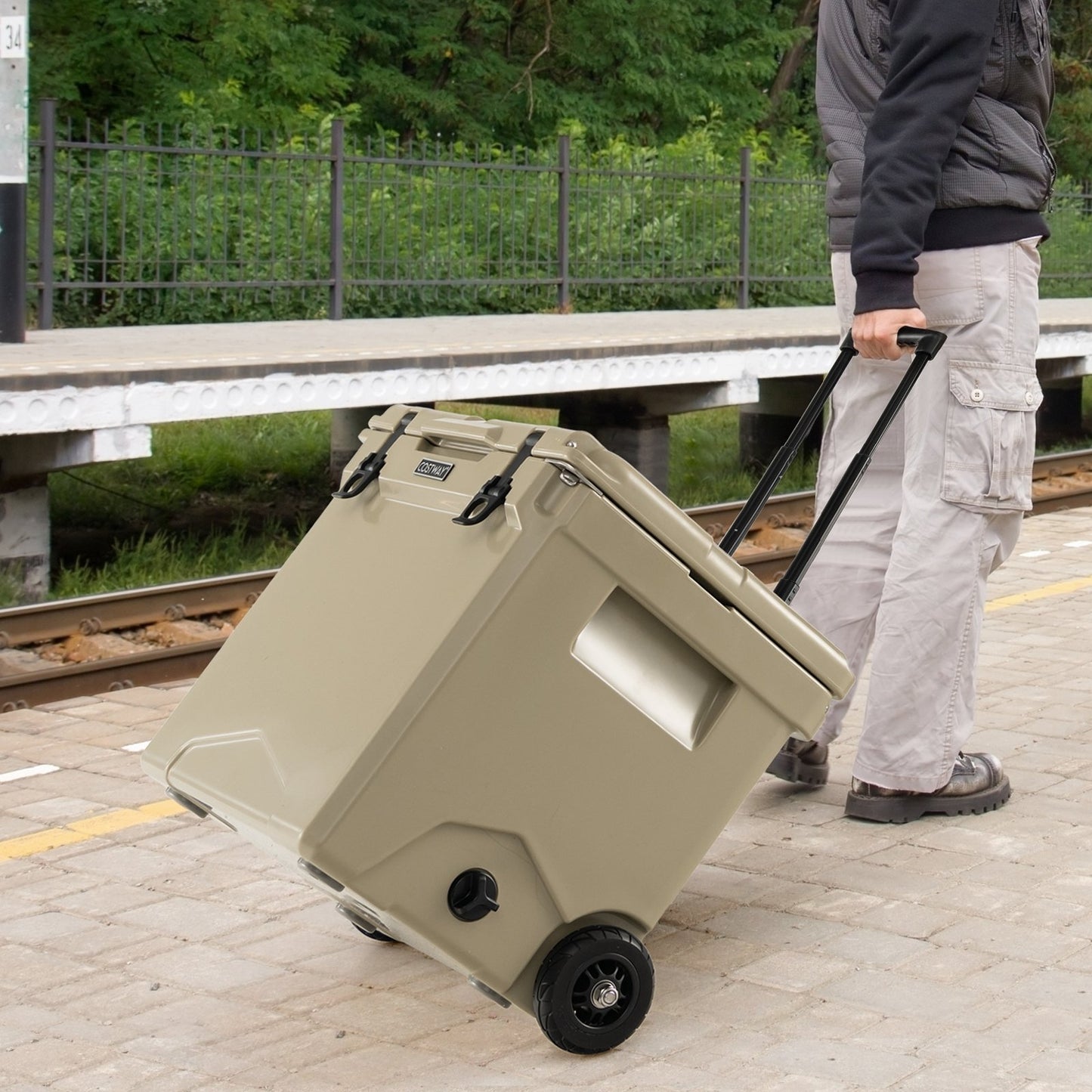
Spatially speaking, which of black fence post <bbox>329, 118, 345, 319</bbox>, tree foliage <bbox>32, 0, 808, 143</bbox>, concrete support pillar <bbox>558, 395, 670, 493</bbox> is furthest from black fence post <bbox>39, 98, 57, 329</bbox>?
tree foliage <bbox>32, 0, 808, 143</bbox>

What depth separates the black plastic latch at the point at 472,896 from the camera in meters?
2.79

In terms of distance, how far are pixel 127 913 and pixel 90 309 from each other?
27.3ft

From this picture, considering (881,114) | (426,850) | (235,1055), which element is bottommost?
(235,1055)

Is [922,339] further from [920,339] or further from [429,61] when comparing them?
[429,61]

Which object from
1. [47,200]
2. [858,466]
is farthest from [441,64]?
[858,466]

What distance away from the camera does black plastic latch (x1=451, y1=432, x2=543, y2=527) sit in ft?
9.20

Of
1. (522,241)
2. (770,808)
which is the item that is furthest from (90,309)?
(770,808)

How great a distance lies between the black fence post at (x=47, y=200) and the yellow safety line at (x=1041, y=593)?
5.83 metres

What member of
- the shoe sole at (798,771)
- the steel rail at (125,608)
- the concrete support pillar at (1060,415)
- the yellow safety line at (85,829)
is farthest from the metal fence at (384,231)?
the shoe sole at (798,771)

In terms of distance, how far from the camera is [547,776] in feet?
9.36

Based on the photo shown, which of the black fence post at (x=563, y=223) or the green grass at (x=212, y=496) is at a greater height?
the black fence post at (x=563, y=223)

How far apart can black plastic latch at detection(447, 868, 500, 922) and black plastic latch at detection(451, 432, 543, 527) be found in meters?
0.57

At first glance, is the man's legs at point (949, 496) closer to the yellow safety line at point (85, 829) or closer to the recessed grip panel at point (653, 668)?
the recessed grip panel at point (653, 668)

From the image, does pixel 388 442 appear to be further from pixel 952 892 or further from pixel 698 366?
pixel 698 366
